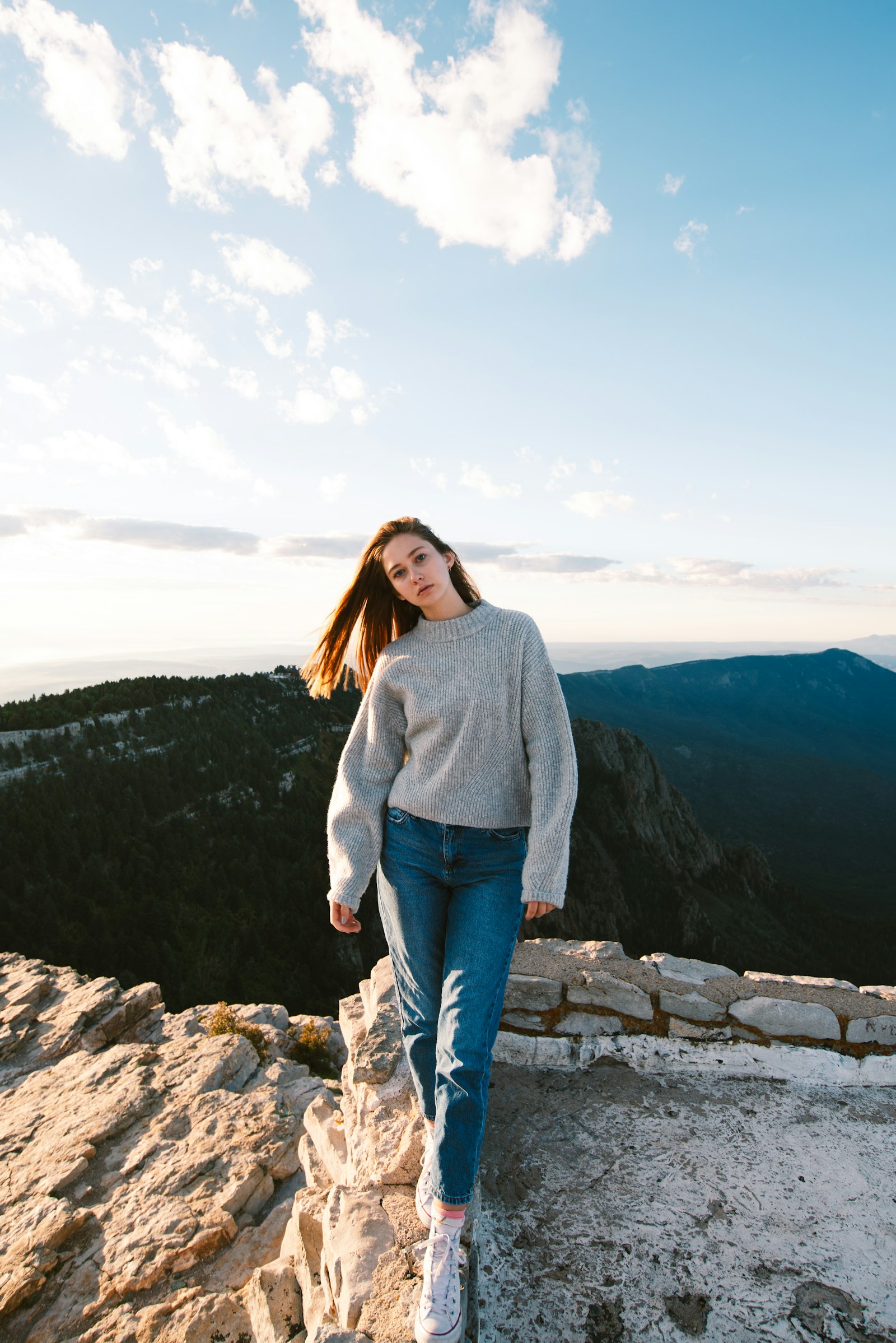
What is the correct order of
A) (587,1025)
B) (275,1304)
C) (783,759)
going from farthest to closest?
1. (783,759)
2. (587,1025)
3. (275,1304)

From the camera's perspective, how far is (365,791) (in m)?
2.36

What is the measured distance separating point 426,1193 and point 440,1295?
0.38 m

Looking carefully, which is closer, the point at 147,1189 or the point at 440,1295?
the point at 440,1295

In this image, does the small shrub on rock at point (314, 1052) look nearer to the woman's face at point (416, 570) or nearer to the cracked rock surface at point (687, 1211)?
the cracked rock surface at point (687, 1211)

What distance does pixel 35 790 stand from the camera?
23.2m

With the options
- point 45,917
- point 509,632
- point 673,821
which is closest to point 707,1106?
point 509,632

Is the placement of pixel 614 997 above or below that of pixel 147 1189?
above

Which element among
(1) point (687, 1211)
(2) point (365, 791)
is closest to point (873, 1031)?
(1) point (687, 1211)

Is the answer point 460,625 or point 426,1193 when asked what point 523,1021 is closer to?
point 426,1193

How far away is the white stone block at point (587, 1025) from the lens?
3.27 metres

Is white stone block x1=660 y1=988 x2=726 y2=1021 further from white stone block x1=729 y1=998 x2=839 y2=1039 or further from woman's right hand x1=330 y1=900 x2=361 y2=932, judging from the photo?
woman's right hand x1=330 y1=900 x2=361 y2=932

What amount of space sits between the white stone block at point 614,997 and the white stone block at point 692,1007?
0.10 meters

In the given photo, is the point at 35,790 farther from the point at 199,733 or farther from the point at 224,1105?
the point at 224,1105

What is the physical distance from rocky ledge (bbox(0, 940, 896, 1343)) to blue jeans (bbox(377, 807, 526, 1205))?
1.31ft
